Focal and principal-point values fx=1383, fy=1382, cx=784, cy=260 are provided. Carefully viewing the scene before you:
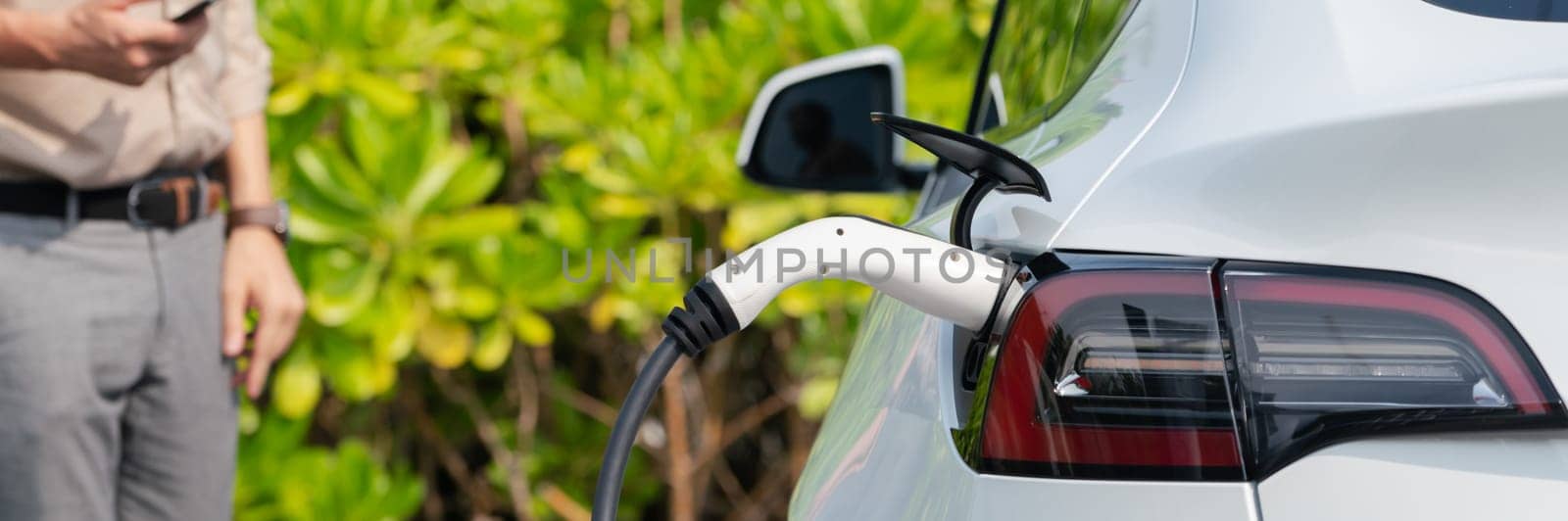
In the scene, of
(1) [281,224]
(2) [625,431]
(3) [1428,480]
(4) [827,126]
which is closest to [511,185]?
(1) [281,224]

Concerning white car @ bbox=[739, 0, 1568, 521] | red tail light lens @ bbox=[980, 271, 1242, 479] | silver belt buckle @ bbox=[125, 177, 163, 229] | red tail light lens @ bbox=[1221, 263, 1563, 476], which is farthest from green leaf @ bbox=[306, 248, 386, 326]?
red tail light lens @ bbox=[1221, 263, 1563, 476]

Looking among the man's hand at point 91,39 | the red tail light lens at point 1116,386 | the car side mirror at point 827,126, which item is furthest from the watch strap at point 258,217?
the red tail light lens at point 1116,386

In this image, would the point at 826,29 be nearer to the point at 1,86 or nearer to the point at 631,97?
the point at 631,97

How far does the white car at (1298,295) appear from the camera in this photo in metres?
0.79

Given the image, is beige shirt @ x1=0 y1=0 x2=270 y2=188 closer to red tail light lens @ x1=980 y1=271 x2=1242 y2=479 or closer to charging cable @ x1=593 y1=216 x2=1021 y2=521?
charging cable @ x1=593 y1=216 x2=1021 y2=521

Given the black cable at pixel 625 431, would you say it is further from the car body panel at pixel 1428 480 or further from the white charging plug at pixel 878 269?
the car body panel at pixel 1428 480

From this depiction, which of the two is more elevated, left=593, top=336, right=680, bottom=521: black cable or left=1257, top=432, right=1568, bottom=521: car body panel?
left=593, top=336, right=680, bottom=521: black cable

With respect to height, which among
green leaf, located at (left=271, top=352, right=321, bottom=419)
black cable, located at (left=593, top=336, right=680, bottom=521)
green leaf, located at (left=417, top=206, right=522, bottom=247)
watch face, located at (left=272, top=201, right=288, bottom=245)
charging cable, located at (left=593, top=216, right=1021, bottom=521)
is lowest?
black cable, located at (left=593, top=336, right=680, bottom=521)

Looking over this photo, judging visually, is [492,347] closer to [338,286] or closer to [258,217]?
[338,286]

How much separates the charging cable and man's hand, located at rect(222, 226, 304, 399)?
1071mm

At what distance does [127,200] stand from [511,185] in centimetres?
202

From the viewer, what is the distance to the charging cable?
37.1 inches

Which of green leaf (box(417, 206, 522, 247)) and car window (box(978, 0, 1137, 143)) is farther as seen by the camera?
green leaf (box(417, 206, 522, 247))

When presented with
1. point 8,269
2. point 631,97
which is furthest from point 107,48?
point 631,97
